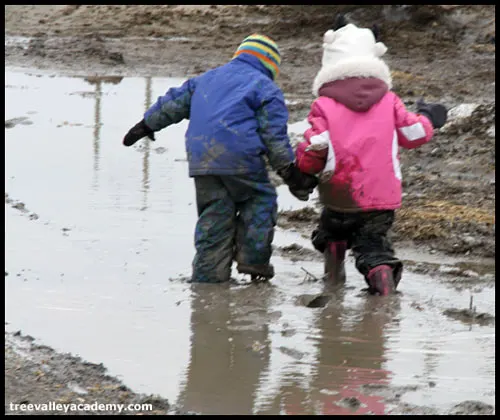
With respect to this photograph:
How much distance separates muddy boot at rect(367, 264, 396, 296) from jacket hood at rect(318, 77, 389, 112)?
2.89 ft

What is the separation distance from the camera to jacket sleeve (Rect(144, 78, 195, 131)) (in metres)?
7.27

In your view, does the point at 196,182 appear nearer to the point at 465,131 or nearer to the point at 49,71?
the point at 465,131

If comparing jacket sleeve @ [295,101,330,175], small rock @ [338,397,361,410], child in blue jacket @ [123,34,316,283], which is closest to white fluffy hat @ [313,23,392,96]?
jacket sleeve @ [295,101,330,175]

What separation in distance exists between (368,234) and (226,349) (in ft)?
5.01

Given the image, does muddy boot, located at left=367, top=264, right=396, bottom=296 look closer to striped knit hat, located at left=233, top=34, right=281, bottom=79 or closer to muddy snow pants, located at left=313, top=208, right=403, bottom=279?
muddy snow pants, located at left=313, top=208, right=403, bottom=279

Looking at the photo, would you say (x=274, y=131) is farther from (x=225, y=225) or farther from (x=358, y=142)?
(x=225, y=225)

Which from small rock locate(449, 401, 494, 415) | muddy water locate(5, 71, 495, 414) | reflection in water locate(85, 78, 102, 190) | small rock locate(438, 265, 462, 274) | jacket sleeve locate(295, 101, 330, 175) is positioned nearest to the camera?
small rock locate(449, 401, 494, 415)

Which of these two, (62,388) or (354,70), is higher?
(354,70)

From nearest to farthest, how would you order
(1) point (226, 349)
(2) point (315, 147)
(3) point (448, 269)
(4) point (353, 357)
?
(4) point (353, 357), (1) point (226, 349), (2) point (315, 147), (3) point (448, 269)

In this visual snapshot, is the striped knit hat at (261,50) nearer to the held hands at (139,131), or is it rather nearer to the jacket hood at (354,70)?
the jacket hood at (354,70)

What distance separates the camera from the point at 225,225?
23.9ft

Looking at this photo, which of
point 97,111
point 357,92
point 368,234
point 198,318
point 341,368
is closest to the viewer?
point 341,368

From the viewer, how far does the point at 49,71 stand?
1662 cm

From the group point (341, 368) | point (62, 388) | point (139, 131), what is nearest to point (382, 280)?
point (341, 368)
